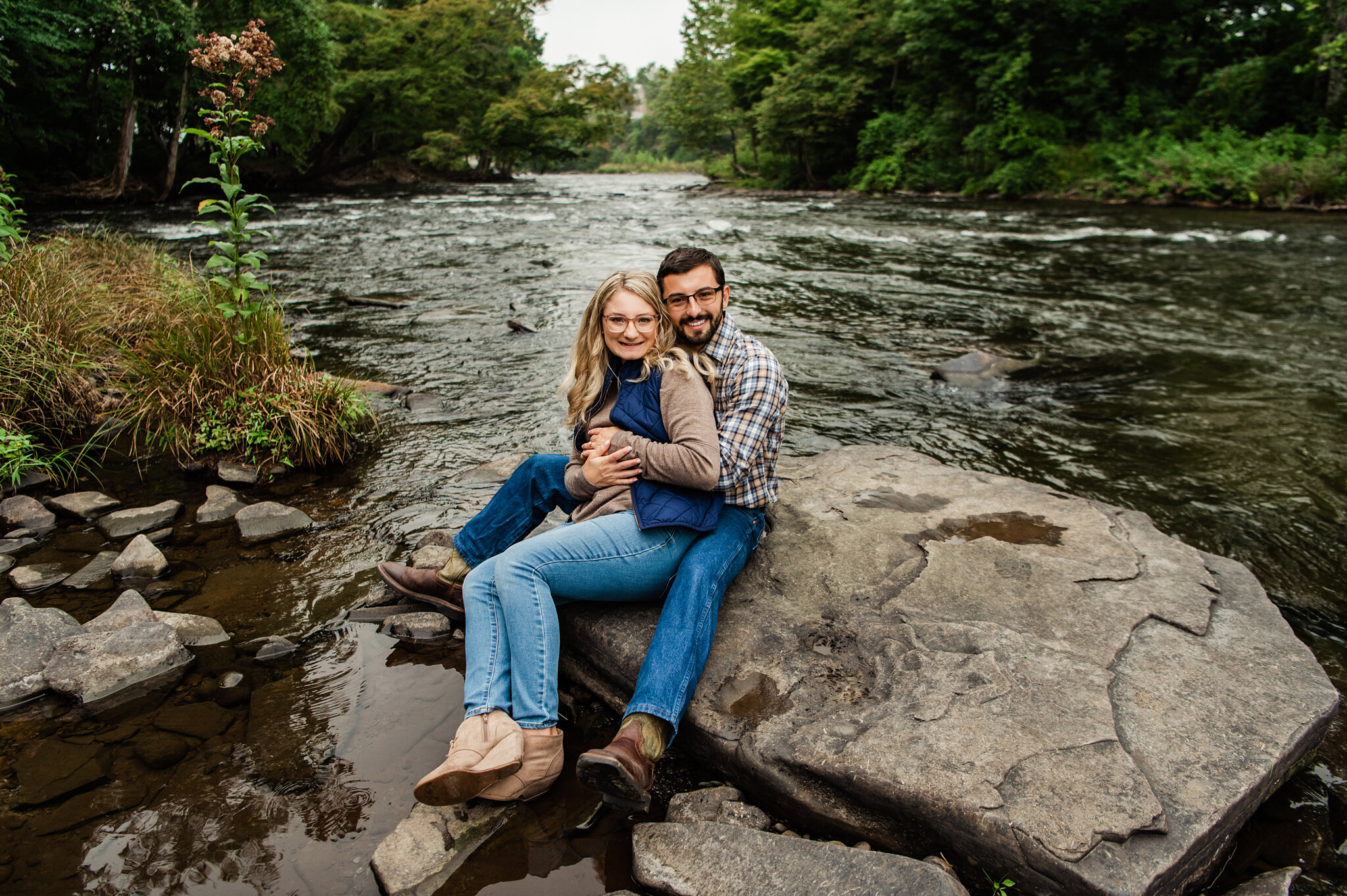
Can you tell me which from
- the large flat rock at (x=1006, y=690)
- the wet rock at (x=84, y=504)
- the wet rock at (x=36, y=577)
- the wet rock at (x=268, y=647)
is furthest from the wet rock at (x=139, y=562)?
the large flat rock at (x=1006, y=690)

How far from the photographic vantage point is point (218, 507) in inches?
157

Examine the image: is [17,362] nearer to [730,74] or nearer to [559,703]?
[559,703]

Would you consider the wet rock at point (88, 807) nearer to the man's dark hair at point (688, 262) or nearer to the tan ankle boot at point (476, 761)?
the tan ankle boot at point (476, 761)

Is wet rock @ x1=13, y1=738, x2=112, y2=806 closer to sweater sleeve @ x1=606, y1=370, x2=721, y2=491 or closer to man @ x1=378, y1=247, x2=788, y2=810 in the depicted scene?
man @ x1=378, y1=247, x2=788, y2=810

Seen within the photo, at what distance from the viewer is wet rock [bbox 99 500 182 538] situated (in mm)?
3746

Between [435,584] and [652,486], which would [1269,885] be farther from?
[435,584]

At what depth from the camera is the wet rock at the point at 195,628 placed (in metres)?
2.92

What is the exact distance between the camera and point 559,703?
271 cm

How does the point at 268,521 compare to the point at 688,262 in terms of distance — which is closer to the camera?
the point at 688,262

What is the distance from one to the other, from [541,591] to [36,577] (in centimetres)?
258

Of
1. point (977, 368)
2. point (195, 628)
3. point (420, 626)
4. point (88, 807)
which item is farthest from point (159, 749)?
point (977, 368)

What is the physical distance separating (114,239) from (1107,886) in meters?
9.84

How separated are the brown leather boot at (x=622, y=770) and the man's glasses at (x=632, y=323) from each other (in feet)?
4.54

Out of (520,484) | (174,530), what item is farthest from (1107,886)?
(174,530)
